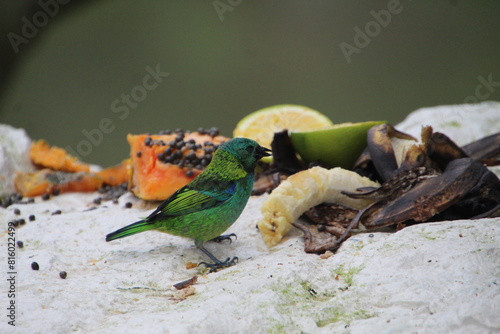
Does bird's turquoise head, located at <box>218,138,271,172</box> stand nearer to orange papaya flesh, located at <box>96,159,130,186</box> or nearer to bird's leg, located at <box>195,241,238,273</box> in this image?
bird's leg, located at <box>195,241,238,273</box>

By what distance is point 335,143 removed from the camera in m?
4.02

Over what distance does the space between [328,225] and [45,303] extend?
5.81 feet

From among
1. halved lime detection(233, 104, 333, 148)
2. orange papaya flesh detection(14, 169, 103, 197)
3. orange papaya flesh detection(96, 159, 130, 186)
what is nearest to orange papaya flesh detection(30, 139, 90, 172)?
orange papaya flesh detection(14, 169, 103, 197)

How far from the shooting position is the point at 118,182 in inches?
204

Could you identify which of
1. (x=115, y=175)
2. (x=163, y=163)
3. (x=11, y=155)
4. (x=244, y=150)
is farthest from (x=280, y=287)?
(x=11, y=155)

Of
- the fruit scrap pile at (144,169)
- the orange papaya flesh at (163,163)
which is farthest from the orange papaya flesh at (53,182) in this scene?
the orange papaya flesh at (163,163)

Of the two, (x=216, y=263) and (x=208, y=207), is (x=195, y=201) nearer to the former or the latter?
(x=208, y=207)

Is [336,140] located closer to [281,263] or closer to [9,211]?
[281,263]

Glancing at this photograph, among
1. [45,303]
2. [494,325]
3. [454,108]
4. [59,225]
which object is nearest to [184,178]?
[59,225]

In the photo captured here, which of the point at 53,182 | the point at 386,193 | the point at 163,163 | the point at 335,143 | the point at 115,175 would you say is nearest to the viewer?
the point at 386,193

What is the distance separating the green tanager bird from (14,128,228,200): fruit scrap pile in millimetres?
987

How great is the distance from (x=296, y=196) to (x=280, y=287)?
92 cm

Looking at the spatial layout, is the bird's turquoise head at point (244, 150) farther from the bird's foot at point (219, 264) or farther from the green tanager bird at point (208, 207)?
the bird's foot at point (219, 264)

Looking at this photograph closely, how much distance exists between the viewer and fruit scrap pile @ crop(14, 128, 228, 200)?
434 cm
